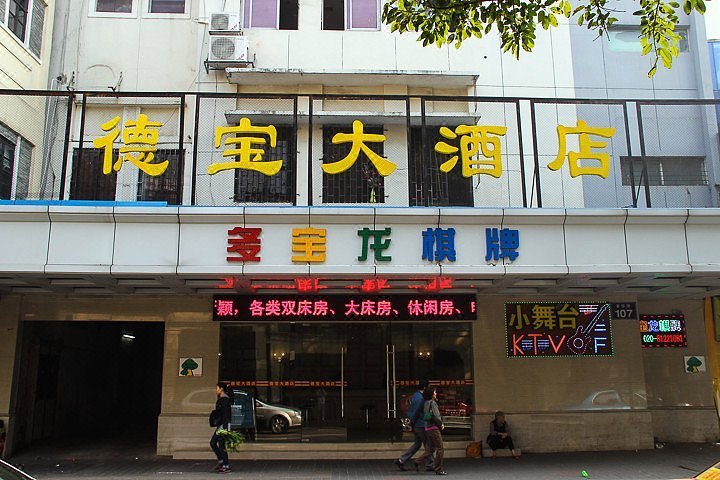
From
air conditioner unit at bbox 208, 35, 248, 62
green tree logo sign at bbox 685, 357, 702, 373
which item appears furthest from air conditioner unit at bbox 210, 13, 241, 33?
green tree logo sign at bbox 685, 357, 702, 373

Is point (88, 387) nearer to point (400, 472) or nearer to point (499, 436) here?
point (400, 472)

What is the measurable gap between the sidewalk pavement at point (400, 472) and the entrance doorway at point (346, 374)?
0.72 metres

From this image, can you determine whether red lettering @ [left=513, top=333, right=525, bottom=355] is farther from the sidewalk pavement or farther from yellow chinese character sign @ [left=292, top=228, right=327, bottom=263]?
yellow chinese character sign @ [left=292, top=228, right=327, bottom=263]

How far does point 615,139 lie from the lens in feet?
42.1

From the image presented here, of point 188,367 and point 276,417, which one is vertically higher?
point 188,367

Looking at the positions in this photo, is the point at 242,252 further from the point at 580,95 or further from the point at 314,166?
the point at 580,95

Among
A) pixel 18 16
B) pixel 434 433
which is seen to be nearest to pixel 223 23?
pixel 18 16

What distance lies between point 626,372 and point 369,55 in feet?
29.8

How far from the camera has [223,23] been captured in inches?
551

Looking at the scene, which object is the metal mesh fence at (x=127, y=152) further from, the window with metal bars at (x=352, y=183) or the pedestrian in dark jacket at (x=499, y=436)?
the pedestrian in dark jacket at (x=499, y=436)

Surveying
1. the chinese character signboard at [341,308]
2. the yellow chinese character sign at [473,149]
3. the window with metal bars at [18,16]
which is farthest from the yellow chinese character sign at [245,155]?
the window with metal bars at [18,16]

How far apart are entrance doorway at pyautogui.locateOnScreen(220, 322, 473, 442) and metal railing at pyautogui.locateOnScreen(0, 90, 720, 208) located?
2.76m

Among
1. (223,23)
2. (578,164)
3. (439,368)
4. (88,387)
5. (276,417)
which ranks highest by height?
(223,23)

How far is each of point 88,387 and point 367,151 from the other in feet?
36.6
